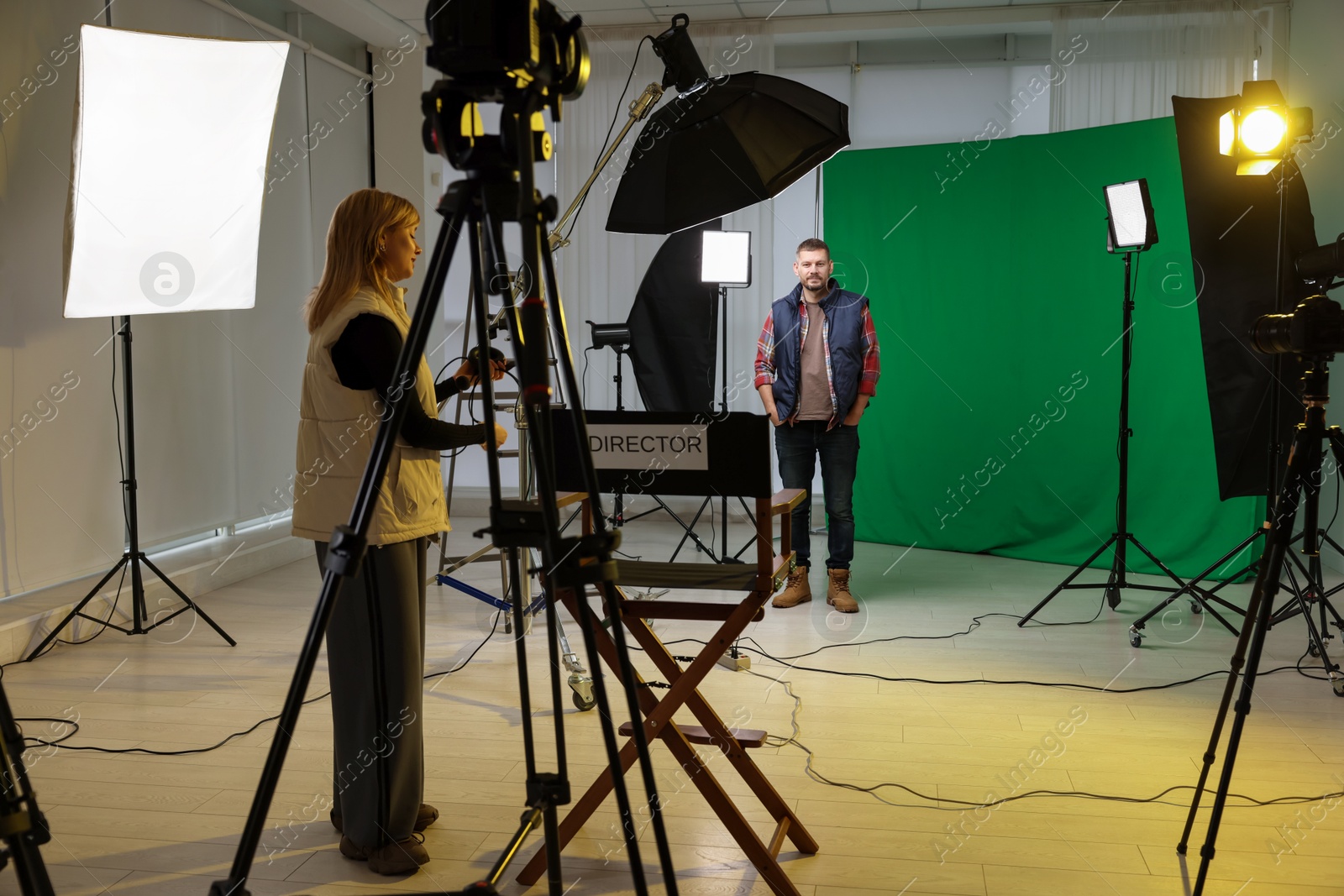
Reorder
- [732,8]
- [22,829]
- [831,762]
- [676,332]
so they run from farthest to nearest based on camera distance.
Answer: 1. [676,332]
2. [732,8]
3. [831,762]
4. [22,829]

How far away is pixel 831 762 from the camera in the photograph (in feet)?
8.91

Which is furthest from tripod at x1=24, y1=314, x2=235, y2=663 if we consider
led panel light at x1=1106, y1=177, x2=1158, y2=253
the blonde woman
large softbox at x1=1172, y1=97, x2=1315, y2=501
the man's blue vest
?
large softbox at x1=1172, y1=97, x2=1315, y2=501

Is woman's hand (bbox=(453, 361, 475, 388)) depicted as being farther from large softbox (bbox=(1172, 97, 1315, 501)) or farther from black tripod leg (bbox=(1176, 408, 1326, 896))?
large softbox (bbox=(1172, 97, 1315, 501))

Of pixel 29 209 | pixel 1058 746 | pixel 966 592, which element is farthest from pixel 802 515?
pixel 29 209

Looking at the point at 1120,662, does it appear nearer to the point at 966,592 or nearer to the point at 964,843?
the point at 966,592

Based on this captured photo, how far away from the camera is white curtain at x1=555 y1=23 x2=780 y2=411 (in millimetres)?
6430

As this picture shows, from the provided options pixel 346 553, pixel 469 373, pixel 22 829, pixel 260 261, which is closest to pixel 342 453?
pixel 469 373

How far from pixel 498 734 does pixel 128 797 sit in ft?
3.09

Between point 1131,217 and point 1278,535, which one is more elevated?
point 1131,217

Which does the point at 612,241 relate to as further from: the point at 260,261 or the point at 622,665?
the point at 622,665

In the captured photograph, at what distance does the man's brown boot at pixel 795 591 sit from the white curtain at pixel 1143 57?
3.26 m

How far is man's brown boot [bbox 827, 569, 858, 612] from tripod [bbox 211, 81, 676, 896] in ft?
10.6

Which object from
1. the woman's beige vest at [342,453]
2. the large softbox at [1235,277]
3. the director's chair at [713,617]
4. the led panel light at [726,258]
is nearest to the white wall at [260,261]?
the large softbox at [1235,277]

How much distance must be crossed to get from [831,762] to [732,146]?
1.76 meters
